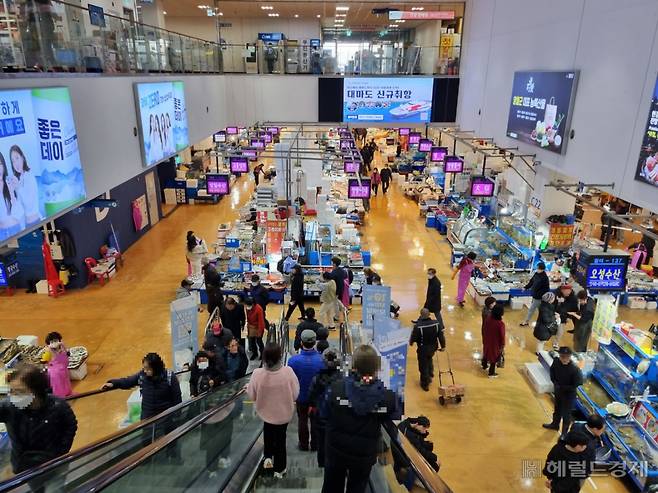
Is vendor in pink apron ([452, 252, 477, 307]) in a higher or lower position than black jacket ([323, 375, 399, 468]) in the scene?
lower

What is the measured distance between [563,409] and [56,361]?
8010mm

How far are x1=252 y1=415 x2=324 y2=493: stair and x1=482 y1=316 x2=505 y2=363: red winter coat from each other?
4.62 metres

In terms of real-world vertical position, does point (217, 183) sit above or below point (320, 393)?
below

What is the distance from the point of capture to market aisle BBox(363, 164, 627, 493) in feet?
22.1

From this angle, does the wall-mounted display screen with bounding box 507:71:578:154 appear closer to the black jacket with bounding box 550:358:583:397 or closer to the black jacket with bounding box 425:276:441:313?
the black jacket with bounding box 425:276:441:313

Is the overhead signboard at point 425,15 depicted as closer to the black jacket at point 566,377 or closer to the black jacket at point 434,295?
the black jacket at point 434,295

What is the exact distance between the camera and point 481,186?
1410cm

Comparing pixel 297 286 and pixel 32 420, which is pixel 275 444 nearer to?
pixel 32 420

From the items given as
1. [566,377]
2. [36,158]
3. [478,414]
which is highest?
[36,158]

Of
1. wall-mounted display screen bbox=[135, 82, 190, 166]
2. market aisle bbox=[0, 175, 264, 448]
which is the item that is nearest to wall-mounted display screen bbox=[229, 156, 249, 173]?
wall-mounted display screen bbox=[135, 82, 190, 166]

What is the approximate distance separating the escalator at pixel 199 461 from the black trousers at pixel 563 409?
417cm

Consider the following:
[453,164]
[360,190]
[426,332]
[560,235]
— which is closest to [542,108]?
[560,235]

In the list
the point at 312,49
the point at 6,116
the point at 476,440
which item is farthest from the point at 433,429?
the point at 312,49

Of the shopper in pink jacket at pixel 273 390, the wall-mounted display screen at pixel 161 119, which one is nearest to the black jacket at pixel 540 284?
the shopper in pink jacket at pixel 273 390
